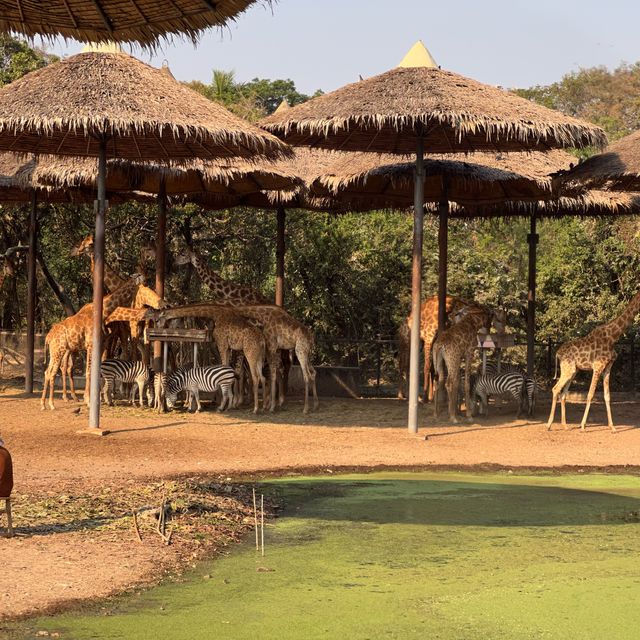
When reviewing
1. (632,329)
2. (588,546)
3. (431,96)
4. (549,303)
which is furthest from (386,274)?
(588,546)

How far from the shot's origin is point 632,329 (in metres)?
19.1

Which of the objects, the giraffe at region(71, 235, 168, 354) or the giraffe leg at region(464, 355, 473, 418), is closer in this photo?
the giraffe leg at region(464, 355, 473, 418)

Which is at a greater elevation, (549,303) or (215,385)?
(549,303)

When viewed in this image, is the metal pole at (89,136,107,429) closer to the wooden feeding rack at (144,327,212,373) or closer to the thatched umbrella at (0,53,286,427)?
the thatched umbrella at (0,53,286,427)

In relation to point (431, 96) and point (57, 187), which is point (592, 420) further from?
point (57, 187)

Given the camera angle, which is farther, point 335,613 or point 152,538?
point 152,538

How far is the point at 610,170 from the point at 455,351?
2644mm

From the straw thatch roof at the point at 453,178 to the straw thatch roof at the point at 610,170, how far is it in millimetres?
464

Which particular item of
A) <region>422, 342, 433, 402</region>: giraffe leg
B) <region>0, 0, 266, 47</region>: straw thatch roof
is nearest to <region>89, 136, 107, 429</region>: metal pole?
<region>422, 342, 433, 402</region>: giraffe leg

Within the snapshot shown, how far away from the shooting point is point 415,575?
262 inches

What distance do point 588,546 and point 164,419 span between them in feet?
21.9

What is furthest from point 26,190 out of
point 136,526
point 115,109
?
point 136,526

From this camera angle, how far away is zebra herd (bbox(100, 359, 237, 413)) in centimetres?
1394

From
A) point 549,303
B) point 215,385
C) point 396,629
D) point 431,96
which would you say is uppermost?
point 431,96
